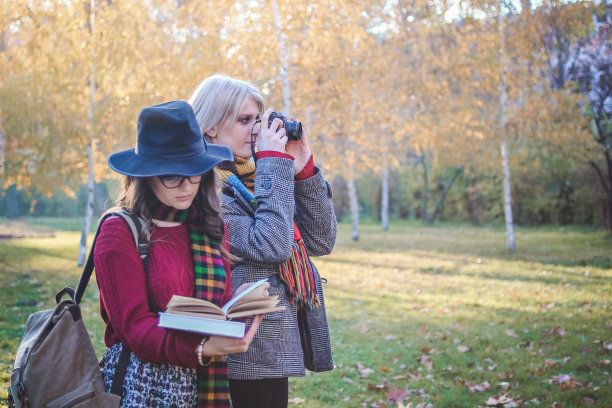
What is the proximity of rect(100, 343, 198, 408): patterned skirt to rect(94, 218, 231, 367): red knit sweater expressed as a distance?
0.05 m

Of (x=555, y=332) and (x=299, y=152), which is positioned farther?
(x=555, y=332)

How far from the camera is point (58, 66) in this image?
10961 millimetres

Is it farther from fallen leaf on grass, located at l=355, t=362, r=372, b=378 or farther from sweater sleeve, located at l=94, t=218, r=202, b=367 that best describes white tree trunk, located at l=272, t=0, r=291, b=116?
sweater sleeve, located at l=94, t=218, r=202, b=367

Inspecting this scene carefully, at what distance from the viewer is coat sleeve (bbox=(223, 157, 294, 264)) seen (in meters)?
2.00

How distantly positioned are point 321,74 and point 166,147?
12.4m

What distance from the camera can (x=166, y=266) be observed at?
1692 mm

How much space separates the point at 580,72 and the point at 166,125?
1719 cm

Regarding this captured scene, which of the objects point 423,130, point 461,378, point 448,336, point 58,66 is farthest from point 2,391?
point 423,130

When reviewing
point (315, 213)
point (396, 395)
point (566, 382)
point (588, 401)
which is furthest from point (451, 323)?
point (315, 213)

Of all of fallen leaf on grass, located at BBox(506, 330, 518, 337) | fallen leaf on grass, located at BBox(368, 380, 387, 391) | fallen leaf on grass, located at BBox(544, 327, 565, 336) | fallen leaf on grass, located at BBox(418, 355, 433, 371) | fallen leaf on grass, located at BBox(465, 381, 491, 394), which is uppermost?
fallen leaf on grass, located at BBox(544, 327, 565, 336)

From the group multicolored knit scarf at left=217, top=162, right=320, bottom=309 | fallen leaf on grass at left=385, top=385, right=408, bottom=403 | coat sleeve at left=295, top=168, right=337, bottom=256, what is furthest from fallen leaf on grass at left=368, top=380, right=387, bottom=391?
multicolored knit scarf at left=217, top=162, right=320, bottom=309

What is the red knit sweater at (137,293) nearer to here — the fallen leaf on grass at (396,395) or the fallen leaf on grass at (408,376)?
the fallen leaf on grass at (396,395)

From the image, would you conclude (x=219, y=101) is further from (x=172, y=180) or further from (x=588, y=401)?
(x=588, y=401)

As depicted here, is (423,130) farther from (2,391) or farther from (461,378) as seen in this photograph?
(2,391)
